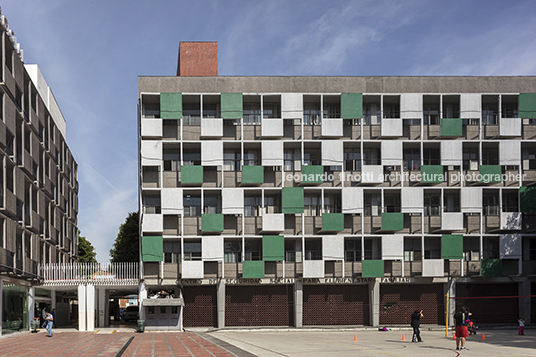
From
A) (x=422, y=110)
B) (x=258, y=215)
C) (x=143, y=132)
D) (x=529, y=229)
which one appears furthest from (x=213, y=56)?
(x=529, y=229)

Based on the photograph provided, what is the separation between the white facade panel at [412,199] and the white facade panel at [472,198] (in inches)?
137

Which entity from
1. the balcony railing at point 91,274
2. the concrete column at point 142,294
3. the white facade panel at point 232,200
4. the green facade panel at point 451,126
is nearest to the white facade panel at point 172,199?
the white facade panel at point 232,200

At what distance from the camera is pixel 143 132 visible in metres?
46.8

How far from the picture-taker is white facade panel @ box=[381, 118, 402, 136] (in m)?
48.0

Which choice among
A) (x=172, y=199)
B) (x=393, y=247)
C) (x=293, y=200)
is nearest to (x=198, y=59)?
(x=172, y=199)

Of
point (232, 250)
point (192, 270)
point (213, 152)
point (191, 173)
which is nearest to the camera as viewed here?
point (192, 270)

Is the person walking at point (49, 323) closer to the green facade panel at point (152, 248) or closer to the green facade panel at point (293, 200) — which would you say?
the green facade panel at point (152, 248)

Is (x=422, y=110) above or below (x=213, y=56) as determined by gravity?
below

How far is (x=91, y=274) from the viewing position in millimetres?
46531

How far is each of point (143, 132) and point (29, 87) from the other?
1045cm

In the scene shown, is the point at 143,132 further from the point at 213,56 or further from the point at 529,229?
the point at 529,229

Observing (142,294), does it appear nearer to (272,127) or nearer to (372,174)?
(272,127)

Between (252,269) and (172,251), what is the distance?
22.3 feet

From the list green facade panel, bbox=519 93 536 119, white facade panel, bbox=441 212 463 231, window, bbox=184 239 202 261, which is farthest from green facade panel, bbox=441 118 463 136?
window, bbox=184 239 202 261
